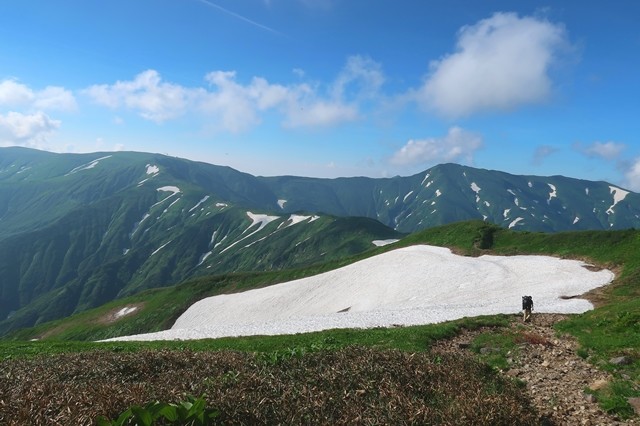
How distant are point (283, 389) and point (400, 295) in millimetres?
46932

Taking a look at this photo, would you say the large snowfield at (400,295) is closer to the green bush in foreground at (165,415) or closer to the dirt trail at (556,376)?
the dirt trail at (556,376)

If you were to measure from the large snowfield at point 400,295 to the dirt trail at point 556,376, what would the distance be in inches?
473

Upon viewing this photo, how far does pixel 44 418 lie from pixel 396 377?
9.28m

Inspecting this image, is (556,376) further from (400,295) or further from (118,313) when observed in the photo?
(118,313)

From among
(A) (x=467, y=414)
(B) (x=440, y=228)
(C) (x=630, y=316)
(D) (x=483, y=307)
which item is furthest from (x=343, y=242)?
(A) (x=467, y=414)

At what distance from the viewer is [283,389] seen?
11414 millimetres

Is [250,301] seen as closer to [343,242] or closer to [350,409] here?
[350,409]

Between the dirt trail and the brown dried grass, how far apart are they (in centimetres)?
127

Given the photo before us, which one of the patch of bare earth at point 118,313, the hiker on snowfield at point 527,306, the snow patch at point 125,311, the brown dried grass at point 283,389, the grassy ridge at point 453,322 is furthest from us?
the snow patch at point 125,311

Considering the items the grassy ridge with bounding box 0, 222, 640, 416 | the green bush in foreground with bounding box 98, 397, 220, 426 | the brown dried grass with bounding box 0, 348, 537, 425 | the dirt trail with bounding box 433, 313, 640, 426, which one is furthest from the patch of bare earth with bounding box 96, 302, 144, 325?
the green bush in foreground with bounding box 98, 397, 220, 426

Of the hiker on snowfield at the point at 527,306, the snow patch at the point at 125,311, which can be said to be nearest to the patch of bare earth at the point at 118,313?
the snow patch at the point at 125,311

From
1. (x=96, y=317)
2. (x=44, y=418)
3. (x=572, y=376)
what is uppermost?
(x=44, y=418)

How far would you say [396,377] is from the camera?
42.7 feet

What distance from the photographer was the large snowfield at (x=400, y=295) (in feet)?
124
